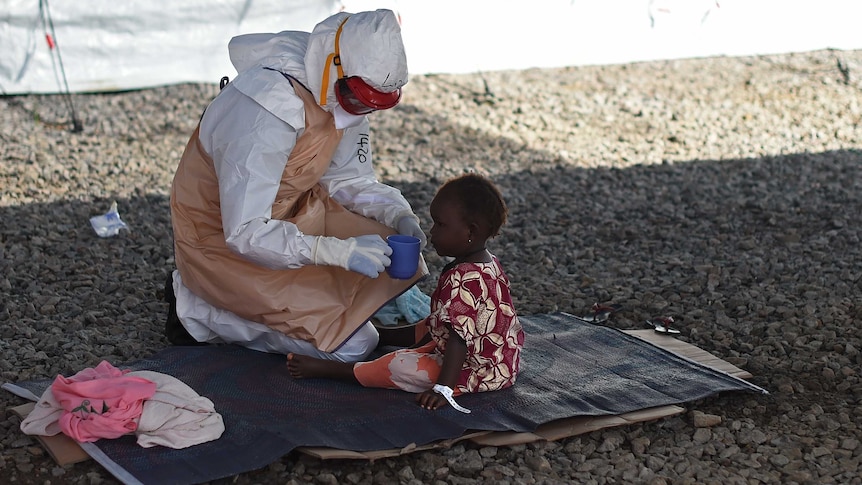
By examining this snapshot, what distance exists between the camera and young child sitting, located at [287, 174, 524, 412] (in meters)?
2.88

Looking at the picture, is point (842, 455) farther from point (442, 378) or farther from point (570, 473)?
point (442, 378)

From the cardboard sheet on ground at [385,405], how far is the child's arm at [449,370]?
0.10ft

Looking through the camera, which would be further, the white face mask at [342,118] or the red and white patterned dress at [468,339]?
the white face mask at [342,118]

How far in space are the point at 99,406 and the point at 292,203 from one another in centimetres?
94

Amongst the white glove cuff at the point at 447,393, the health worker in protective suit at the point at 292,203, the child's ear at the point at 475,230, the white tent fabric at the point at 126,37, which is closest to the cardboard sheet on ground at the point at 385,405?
the white glove cuff at the point at 447,393

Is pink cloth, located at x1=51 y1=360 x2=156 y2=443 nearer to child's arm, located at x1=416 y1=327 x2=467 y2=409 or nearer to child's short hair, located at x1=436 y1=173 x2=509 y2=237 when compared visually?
child's arm, located at x1=416 y1=327 x2=467 y2=409

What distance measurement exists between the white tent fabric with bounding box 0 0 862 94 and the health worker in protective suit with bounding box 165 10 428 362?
4127mm

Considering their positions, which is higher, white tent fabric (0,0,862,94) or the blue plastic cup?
white tent fabric (0,0,862,94)

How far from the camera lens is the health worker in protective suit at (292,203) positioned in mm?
2879

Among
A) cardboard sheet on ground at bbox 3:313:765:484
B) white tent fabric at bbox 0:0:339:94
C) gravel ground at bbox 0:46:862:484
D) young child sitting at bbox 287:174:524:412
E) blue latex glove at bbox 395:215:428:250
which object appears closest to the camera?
cardboard sheet on ground at bbox 3:313:765:484

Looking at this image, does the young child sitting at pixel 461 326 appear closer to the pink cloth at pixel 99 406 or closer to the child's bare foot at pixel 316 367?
the child's bare foot at pixel 316 367

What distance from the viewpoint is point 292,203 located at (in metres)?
3.21

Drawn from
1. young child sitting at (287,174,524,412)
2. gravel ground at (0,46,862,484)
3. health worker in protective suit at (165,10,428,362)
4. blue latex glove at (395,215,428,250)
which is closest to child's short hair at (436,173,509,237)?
young child sitting at (287,174,524,412)

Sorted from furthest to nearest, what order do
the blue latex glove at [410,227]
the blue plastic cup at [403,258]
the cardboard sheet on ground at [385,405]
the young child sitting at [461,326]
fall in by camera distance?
the blue latex glove at [410,227] → the blue plastic cup at [403,258] → the young child sitting at [461,326] → the cardboard sheet on ground at [385,405]
